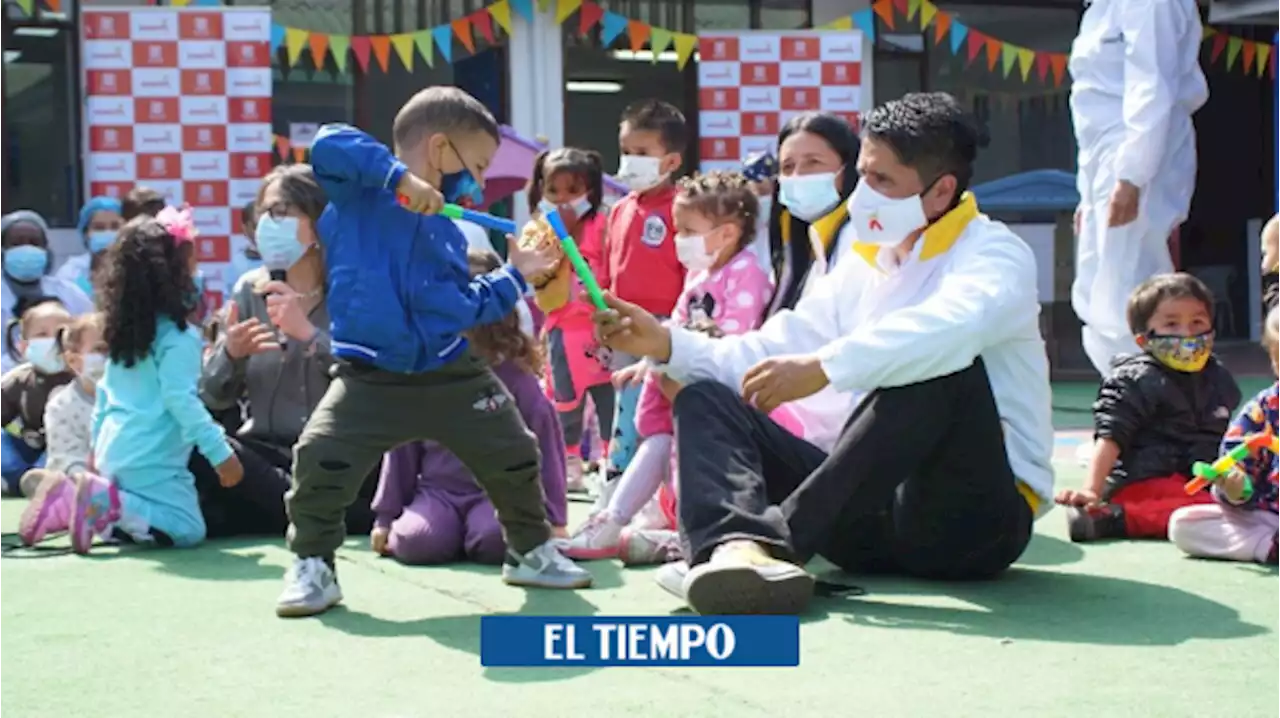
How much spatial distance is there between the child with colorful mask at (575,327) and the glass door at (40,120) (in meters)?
4.36

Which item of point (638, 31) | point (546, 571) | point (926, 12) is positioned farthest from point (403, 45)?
point (546, 571)

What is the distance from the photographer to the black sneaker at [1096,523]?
4.05 metres

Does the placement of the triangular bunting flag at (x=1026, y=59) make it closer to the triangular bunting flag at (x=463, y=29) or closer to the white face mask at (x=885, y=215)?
the triangular bunting flag at (x=463, y=29)

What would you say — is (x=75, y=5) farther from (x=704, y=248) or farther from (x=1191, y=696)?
(x=1191, y=696)

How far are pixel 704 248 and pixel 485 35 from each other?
19.0ft

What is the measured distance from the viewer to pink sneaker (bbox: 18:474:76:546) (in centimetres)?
439

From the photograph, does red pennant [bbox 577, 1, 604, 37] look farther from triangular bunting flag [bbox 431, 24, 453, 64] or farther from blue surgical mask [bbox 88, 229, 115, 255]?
blue surgical mask [bbox 88, 229, 115, 255]

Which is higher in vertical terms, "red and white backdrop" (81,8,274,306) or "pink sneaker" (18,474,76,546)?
"red and white backdrop" (81,8,274,306)

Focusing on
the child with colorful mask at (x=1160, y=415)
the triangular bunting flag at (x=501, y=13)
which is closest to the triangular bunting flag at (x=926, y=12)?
the triangular bunting flag at (x=501, y=13)

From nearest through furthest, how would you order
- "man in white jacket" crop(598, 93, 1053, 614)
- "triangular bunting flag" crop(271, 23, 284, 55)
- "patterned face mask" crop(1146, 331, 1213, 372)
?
"man in white jacket" crop(598, 93, 1053, 614), "patterned face mask" crop(1146, 331, 1213, 372), "triangular bunting flag" crop(271, 23, 284, 55)

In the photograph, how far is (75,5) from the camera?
9.04 meters

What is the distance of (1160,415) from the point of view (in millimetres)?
4172

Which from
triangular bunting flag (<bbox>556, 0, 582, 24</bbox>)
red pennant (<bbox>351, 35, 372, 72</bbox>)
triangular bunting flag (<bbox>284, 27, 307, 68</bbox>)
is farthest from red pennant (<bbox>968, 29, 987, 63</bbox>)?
triangular bunting flag (<bbox>284, 27, 307, 68</bbox>)

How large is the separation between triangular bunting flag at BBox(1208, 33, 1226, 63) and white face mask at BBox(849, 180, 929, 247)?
979 cm
